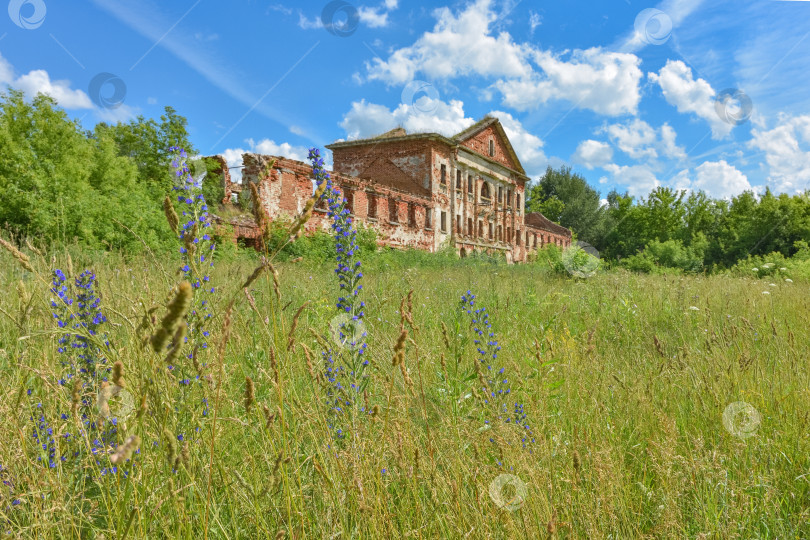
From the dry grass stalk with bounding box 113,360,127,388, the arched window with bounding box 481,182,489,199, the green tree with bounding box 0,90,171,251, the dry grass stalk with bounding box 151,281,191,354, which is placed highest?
the arched window with bounding box 481,182,489,199

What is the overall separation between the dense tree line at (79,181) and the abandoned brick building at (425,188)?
16.6 ft

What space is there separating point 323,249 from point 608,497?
15431 mm

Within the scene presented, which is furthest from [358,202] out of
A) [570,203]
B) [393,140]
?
[570,203]

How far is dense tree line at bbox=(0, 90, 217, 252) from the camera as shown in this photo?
31.8ft

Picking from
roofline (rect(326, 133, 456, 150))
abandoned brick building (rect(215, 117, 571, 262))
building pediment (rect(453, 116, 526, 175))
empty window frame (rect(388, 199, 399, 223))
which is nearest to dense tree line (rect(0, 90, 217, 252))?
abandoned brick building (rect(215, 117, 571, 262))

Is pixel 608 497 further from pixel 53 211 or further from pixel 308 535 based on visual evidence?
pixel 53 211

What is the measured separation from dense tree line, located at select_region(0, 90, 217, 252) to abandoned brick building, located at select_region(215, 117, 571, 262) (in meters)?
5.05

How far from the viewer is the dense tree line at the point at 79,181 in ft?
31.8

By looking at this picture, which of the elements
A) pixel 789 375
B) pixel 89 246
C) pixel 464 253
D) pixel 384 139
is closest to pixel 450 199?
pixel 464 253

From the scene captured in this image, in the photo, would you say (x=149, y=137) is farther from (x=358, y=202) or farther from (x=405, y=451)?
(x=405, y=451)

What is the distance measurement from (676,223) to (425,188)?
86.6ft

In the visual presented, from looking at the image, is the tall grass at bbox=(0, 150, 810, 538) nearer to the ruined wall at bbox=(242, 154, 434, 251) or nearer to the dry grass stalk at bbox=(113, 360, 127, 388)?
the dry grass stalk at bbox=(113, 360, 127, 388)

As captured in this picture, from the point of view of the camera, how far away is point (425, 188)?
27.4 m

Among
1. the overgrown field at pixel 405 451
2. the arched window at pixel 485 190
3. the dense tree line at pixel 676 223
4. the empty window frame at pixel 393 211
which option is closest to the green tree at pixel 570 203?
the dense tree line at pixel 676 223
